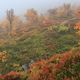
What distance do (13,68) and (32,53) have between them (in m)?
5.21

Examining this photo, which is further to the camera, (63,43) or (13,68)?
(63,43)

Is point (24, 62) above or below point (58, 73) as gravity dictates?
below

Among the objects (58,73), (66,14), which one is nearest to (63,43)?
(58,73)

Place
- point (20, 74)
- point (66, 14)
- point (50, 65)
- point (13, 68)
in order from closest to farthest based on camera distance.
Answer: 1. point (50, 65)
2. point (20, 74)
3. point (13, 68)
4. point (66, 14)

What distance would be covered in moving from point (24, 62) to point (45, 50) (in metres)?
4.31

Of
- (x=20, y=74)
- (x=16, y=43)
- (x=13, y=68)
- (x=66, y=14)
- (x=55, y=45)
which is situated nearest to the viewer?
(x=20, y=74)

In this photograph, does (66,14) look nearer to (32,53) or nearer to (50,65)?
(32,53)

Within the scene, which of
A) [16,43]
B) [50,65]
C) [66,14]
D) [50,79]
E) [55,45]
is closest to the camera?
[50,79]

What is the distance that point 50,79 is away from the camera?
1479 centimetres

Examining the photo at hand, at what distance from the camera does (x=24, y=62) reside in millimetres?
33844

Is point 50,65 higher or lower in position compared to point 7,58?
higher

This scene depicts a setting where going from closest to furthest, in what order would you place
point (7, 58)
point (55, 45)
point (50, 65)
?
point (50, 65) → point (7, 58) → point (55, 45)

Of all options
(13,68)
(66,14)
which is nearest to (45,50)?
(13,68)

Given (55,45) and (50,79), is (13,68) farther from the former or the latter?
(50,79)
